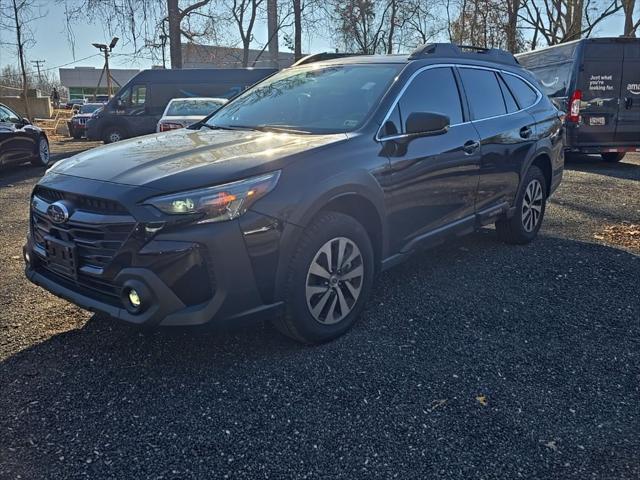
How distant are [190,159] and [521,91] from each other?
3619mm

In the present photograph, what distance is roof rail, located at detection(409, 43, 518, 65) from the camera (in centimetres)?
421

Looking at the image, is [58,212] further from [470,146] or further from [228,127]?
[470,146]

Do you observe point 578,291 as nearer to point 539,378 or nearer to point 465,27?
point 539,378

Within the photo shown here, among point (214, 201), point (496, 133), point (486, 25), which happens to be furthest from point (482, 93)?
point (486, 25)

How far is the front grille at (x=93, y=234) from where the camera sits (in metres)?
2.70

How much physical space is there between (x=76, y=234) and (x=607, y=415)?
2752 millimetres

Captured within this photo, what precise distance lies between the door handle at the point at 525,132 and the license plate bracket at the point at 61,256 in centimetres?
386

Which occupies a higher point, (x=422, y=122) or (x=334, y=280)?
(x=422, y=122)

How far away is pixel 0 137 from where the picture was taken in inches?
408

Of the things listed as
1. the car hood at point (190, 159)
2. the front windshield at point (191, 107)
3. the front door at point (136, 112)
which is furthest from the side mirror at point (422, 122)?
the front door at point (136, 112)

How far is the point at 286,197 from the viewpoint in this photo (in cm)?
288

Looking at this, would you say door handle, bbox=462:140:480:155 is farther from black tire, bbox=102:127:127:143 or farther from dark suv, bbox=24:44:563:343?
black tire, bbox=102:127:127:143

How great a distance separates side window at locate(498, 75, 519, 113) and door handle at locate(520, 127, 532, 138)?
Answer: 191mm

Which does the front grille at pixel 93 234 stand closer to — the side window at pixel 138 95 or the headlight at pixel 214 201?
the headlight at pixel 214 201
